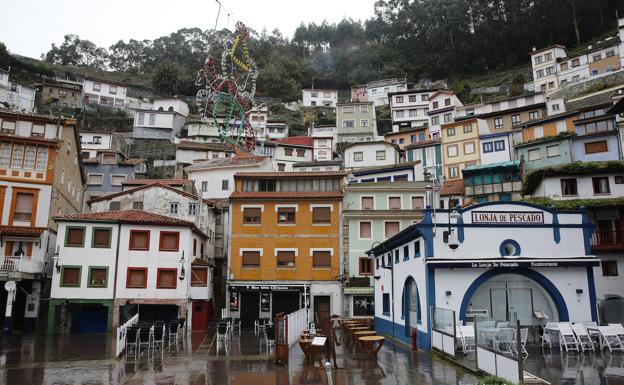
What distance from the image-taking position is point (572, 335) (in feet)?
58.6

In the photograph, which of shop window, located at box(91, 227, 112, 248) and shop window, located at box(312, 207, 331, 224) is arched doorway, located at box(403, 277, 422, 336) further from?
shop window, located at box(91, 227, 112, 248)

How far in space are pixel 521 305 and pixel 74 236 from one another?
26.6 meters

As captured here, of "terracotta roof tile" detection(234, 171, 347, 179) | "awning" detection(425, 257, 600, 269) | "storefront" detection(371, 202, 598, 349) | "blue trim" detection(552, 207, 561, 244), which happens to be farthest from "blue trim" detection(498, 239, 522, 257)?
"terracotta roof tile" detection(234, 171, 347, 179)

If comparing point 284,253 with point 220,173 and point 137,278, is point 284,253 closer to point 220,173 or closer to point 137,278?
point 137,278

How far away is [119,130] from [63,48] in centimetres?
7326

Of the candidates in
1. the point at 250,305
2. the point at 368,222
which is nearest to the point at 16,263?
the point at 250,305

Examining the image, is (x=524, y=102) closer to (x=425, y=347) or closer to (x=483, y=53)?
(x=483, y=53)

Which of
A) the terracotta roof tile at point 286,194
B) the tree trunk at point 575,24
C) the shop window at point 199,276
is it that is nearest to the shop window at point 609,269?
the terracotta roof tile at point 286,194

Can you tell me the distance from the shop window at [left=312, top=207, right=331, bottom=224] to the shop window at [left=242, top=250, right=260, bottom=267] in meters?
5.04

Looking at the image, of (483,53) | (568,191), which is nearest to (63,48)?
(483,53)

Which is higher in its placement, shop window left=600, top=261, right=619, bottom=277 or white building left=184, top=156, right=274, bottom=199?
white building left=184, top=156, right=274, bottom=199

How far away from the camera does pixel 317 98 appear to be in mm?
102438

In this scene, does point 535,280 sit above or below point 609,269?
below

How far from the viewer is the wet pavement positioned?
1409 cm
